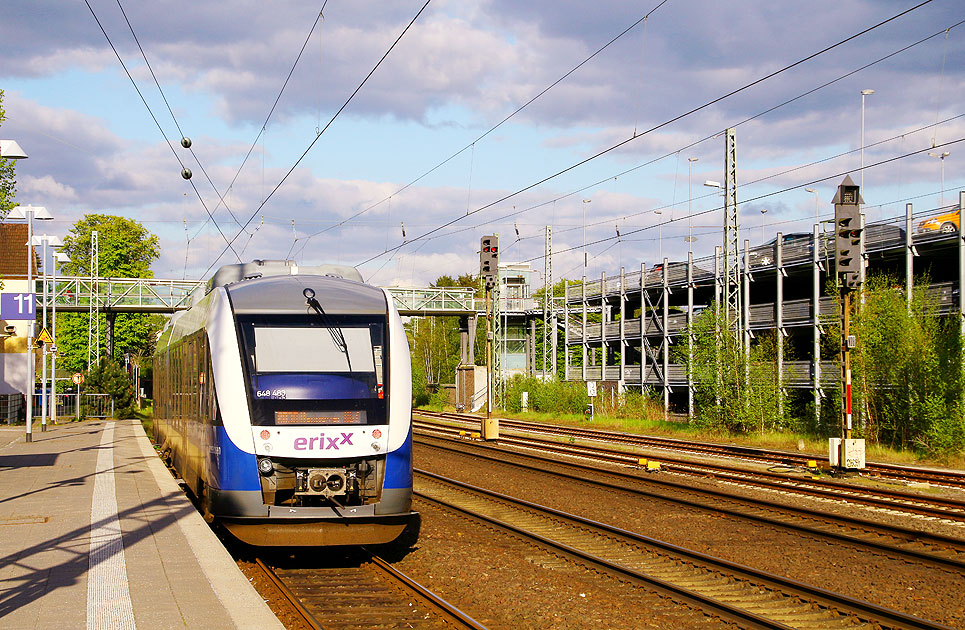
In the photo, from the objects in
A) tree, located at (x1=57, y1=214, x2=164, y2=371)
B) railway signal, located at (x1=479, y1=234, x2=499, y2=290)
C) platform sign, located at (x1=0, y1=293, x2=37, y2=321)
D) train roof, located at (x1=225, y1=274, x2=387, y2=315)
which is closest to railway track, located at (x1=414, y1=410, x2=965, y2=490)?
railway signal, located at (x1=479, y1=234, x2=499, y2=290)

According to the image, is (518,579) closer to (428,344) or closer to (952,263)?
(952,263)

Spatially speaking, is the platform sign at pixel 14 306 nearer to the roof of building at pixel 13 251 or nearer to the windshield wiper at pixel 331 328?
the windshield wiper at pixel 331 328

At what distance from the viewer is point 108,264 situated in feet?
219

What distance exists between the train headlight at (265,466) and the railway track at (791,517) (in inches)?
281

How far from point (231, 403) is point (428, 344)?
88702 millimetres

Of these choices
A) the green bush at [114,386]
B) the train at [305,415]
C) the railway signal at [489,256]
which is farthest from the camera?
the green bush at [114,386]

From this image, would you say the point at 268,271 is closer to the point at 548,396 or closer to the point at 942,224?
the point at 942,224

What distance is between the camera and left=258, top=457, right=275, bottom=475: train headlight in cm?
945

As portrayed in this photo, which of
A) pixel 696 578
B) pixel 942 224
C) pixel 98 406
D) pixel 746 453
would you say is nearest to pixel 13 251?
pixel 98 406

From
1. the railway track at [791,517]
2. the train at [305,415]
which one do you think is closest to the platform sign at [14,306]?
the railway track at [791,517]

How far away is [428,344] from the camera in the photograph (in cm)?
9825

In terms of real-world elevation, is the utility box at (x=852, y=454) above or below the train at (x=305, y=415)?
below

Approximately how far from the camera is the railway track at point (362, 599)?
25.7 feet

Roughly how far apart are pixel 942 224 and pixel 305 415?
3092 cm
